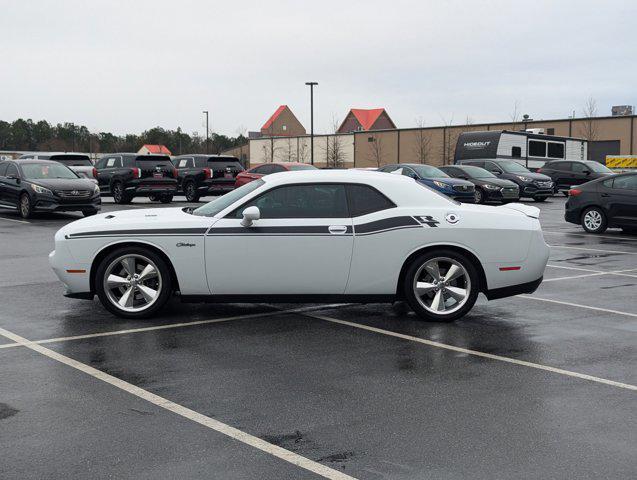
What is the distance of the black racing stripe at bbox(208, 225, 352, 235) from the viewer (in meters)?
7.67

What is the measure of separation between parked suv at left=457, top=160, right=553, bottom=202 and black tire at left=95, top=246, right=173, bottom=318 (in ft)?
84.8

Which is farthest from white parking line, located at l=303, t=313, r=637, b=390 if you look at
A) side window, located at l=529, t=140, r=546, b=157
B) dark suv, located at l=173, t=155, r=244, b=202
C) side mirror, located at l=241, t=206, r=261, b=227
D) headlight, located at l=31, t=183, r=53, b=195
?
side window, located at l=529, t=140, r=546, b=157

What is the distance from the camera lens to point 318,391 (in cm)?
548

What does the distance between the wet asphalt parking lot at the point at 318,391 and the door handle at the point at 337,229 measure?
0.92 meters

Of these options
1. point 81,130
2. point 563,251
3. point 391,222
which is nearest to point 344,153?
point 81,130

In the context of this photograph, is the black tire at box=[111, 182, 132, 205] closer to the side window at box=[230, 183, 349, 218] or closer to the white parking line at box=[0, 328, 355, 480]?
the side window at box=[230, 183, 349, 218]

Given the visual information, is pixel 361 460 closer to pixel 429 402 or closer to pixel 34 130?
pixel 429 402

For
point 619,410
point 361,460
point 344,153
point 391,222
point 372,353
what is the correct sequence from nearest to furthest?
point 361,460 < point 619,410 < point 372,353 < point 391,222 < point 344,153

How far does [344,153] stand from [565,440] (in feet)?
270

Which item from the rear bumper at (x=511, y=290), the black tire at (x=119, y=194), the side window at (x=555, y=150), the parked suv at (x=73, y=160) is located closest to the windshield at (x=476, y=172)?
the black tire at (x=119, y=194)

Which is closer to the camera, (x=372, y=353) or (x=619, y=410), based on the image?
(x=619, y=410)

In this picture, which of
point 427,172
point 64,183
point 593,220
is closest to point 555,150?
point 427,172

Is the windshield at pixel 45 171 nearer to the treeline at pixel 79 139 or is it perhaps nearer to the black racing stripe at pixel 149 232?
the black racing stripe at pixel 149 232

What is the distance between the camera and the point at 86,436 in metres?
4.52
